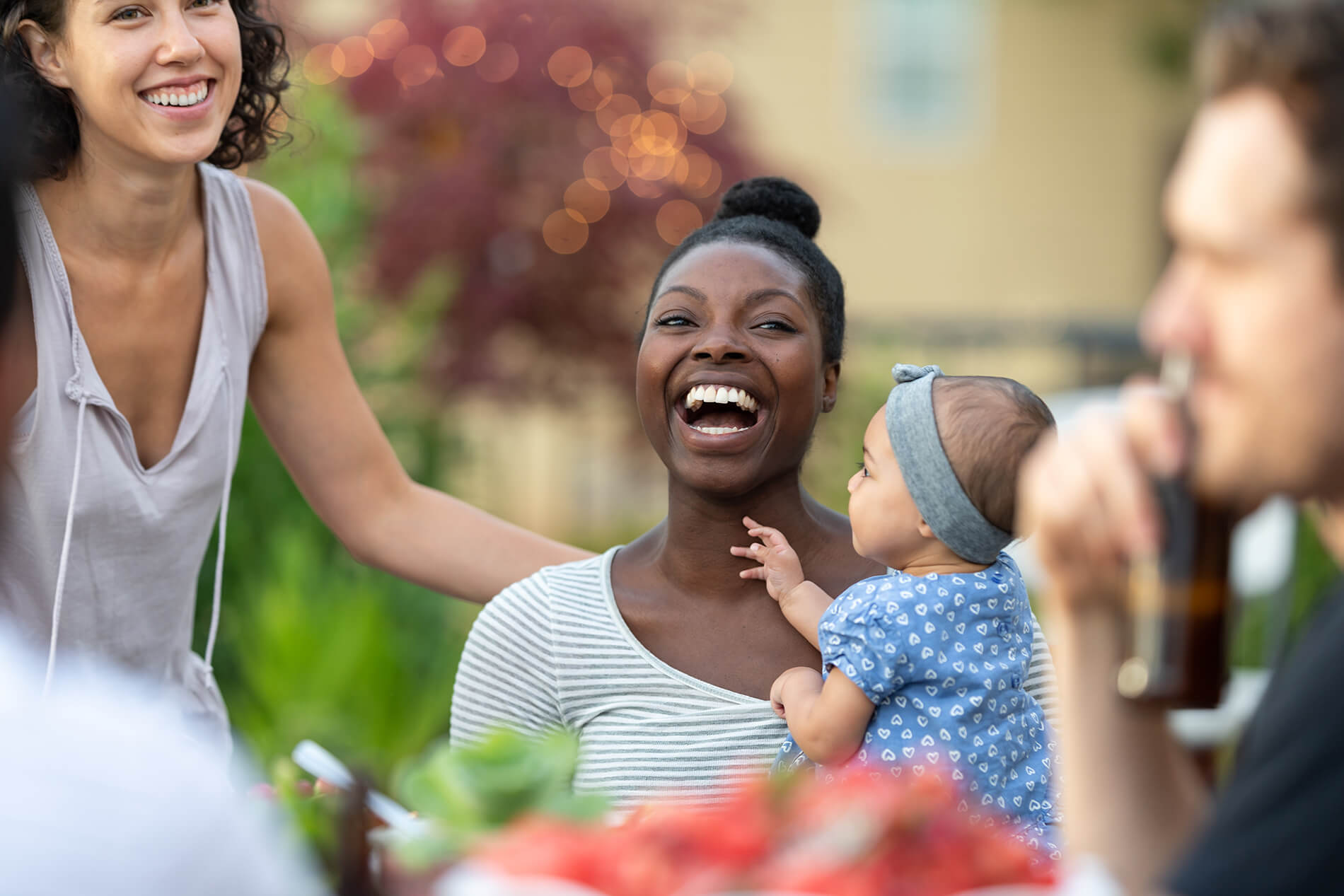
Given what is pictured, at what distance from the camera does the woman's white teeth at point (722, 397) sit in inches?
92.4

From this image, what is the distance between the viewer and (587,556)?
9.33ft

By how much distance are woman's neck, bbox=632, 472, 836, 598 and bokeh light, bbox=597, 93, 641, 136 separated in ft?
19.1

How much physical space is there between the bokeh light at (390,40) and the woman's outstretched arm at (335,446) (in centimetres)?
544

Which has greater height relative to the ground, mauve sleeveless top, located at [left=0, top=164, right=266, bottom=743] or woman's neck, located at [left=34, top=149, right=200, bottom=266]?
woman's neck, located at [left=34, top=149, right=200, bottom=266]

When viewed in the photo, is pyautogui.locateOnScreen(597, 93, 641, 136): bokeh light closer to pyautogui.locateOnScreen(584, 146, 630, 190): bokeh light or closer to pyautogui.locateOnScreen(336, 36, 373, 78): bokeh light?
pyautogui.locateOnScreen(584, 146, 630, 190): bokeh light

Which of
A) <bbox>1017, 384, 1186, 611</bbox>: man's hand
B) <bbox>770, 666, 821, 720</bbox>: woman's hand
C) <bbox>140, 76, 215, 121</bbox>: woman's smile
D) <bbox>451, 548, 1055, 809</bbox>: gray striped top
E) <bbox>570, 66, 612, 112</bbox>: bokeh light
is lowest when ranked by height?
<bbox>451, 548, 1055, 809</bbox>: gray striped top

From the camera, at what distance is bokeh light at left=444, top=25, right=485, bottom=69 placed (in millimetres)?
7977

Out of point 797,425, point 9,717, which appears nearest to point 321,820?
point 9,717

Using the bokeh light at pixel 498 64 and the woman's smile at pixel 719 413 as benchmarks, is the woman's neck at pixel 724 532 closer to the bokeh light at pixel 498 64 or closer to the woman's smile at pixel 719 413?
the woman's smile at pixel 719 413

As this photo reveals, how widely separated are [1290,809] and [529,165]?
7.14 m

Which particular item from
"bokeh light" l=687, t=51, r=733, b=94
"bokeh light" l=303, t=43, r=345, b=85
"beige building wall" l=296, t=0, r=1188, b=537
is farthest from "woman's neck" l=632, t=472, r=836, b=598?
"beige building wall" l=296, t=0, r=1188, b=537

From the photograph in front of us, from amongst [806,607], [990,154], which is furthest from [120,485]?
[990,154]

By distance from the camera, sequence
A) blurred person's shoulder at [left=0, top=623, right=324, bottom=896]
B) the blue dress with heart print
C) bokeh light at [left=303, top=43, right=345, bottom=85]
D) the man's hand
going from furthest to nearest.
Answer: bokeh light at [left=303, top=43, right=345, bottom=85] → the blue dress with heart print → the man's hand → blurred person's shoulder at [left=0, top=623, right=324, bottom=896]

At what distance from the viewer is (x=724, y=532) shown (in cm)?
246
